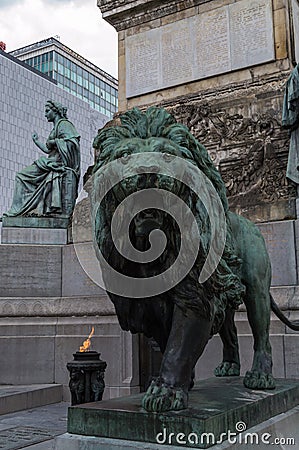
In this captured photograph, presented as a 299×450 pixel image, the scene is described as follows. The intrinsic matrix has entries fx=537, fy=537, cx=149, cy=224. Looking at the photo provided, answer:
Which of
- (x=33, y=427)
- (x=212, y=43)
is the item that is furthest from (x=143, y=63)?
(x=33, y=427)

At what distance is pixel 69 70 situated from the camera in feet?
291

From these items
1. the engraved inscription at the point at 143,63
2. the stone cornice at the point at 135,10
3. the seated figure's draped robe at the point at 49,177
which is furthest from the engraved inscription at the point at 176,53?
the seated figure's draped robe at the point at 49,177

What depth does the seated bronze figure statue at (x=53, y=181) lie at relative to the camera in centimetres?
1101

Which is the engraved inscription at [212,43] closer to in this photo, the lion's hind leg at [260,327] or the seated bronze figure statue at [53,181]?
the seated bronze figure statue at [53,181]

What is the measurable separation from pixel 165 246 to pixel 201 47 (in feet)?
32.9

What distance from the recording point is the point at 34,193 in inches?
440

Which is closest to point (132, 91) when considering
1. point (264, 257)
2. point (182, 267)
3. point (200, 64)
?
point (200, 64)

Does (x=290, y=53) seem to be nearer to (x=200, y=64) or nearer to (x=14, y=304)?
(x=200, y=64)

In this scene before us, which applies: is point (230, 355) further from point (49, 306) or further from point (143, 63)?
point (143, 63)

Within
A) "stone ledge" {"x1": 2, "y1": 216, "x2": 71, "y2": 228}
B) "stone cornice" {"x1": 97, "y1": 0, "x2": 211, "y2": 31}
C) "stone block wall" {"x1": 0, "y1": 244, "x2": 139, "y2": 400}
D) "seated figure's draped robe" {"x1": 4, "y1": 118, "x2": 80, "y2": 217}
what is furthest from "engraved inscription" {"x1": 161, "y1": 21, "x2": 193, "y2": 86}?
"stone block wall" {"x1": 0, "y1": 244, "x2": 139, "y2": 400}

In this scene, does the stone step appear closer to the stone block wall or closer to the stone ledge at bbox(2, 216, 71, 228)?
the stone block wall

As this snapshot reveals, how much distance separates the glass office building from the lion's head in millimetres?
86182

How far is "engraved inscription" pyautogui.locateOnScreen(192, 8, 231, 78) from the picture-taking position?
472 inches

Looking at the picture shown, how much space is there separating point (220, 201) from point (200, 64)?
30.3ft
